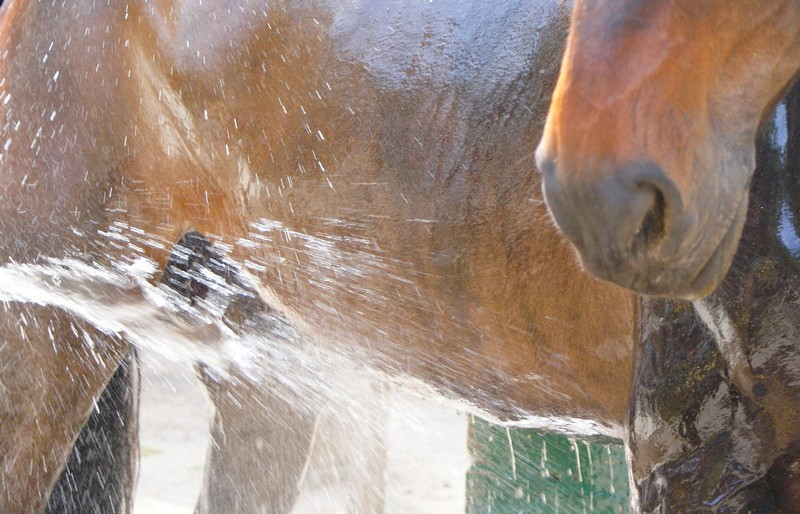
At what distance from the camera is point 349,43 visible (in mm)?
2020

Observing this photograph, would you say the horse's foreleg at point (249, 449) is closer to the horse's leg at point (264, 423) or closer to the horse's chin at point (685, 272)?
the horse's leg at point (264, 423)

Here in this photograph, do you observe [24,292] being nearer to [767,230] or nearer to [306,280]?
[306,280]

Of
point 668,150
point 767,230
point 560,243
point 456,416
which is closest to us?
point 668,150

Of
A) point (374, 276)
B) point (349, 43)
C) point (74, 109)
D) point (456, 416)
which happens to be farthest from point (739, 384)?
point (456, 416)

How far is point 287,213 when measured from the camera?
2174 millimetres

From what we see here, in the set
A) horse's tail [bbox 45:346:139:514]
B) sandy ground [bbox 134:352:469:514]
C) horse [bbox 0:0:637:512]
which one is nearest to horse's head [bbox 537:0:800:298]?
horse [bbox 0:0:637:512]

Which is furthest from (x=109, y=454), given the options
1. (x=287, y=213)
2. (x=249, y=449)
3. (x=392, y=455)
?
(x=392, y=455)

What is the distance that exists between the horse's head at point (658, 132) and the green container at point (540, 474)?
1.87 metres

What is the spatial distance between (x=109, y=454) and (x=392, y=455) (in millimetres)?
1425

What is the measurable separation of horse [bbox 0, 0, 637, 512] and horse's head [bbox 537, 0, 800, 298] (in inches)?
26.9

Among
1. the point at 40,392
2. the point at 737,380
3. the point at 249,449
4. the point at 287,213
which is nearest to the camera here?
the point at 737,380

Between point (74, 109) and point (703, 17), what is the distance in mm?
1671

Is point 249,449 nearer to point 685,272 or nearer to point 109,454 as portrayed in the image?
point 109,454

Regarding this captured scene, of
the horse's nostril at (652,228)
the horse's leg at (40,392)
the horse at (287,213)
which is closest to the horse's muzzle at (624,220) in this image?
the horse's nostril at (652,228)
